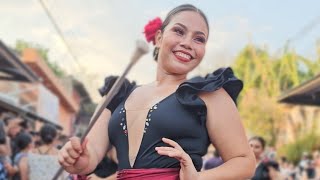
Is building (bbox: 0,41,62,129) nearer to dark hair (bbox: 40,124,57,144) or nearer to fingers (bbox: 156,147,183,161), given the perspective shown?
dark hair (bbox: 40,124,57,144)

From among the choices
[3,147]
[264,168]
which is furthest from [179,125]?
[264,168]

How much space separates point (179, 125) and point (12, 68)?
11.3 metres

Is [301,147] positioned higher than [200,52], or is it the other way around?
[200,52]

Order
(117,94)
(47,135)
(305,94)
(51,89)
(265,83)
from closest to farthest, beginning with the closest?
(117,94)
(47,135)
(305,94)
(51,89)
(265,83)

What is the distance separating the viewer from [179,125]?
1.96 meters

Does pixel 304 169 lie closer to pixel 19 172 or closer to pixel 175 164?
pixel 19 172

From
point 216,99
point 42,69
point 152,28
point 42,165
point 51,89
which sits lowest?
point 42,165

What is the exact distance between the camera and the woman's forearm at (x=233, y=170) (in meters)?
1.92

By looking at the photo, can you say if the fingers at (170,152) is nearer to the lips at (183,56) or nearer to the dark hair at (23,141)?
the lips at (183,56)

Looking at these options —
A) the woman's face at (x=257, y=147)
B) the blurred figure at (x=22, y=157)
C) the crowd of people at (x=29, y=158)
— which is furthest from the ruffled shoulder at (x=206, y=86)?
the woman's face at (x=257, y=147)

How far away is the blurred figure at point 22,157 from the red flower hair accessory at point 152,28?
287 cm

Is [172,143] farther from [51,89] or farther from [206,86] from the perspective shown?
[51,89]

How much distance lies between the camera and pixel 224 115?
78.8 inches

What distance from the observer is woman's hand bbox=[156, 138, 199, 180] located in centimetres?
183
